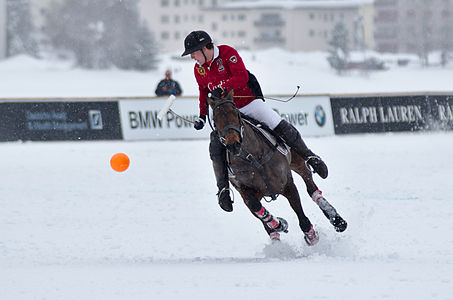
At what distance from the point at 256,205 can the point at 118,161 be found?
11.7 feet

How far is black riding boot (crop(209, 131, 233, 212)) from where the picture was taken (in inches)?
283

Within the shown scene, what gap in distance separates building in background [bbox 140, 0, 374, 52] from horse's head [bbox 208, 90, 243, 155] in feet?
343

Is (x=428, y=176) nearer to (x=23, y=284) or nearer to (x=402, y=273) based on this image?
(x=402, y=273)

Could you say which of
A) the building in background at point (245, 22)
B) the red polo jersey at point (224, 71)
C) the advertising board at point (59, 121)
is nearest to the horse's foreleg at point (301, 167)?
the red polo jersey at point (224, 71)

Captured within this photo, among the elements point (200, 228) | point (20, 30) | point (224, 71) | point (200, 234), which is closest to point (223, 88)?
point (224, 71)

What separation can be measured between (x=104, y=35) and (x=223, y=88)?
67.9m

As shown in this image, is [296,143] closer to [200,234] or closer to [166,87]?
[200,234]

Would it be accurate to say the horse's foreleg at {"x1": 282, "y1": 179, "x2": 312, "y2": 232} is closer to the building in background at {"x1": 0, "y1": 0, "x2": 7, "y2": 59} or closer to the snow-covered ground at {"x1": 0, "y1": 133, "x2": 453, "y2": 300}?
the snow-covered ground at {"x1": 0, "y1": 133, "x2": 453, "y2": 300}

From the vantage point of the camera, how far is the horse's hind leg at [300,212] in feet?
24.3

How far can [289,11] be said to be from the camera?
373ft

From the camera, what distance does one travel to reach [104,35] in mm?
72812

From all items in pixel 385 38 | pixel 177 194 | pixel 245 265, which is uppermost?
pixel 245 265

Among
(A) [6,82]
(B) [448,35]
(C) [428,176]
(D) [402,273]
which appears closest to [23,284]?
(D) [402,273]

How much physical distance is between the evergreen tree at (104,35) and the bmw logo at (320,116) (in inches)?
1616
